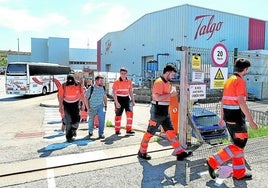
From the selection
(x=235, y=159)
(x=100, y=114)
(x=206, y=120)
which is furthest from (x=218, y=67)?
(x=100, y=114)

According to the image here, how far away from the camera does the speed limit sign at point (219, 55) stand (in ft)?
22.2

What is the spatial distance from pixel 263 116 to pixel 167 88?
520 cm

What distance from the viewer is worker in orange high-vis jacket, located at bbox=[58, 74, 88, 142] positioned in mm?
7395

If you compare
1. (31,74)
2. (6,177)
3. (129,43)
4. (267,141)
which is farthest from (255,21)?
(6,177)

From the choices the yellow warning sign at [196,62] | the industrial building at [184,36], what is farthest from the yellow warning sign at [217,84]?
the industrial building at [184,36]

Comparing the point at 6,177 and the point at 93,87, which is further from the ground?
the point at 93,87

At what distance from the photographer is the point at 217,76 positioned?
686cm

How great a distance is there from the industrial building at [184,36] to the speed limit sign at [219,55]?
1301cm

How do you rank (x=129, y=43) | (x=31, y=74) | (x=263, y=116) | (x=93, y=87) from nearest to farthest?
(x=93, y=87), (x=263, y=116), (x=31, y=74), (x=129, y=43)

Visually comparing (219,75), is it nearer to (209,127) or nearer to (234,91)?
(209,127)

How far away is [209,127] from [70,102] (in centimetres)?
343

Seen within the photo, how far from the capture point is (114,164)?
571cm

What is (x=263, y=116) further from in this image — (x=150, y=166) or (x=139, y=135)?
(x=150, y=166)

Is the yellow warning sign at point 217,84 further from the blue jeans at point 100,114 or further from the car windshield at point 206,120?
the blue jeans at point 100,114
